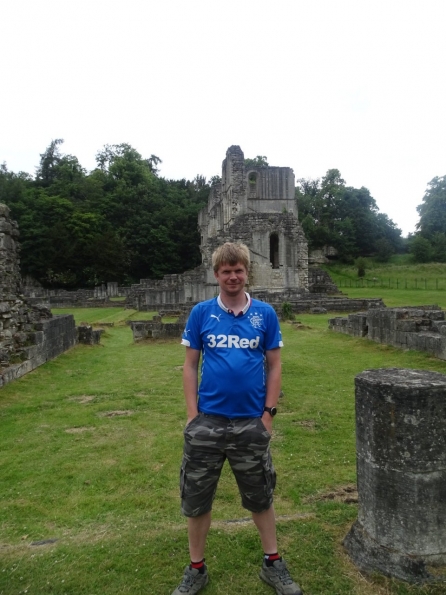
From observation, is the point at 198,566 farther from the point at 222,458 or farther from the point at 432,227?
the point at 432,227

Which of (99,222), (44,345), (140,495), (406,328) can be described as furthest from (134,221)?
(140,495)

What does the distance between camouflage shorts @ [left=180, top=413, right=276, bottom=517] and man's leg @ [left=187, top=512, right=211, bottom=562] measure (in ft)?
0.19

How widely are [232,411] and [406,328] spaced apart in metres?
10.2

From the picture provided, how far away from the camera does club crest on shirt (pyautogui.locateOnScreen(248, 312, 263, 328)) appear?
309cm

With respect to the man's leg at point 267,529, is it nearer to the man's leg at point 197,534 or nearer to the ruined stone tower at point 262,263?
the man's leg at point 197,534

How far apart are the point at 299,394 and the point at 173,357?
5.09 meters

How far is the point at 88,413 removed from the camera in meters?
7.37

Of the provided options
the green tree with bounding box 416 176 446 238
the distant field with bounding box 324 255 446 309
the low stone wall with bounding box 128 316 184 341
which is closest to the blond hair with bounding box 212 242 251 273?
the low stone wall with bounding box 128 316 184 341

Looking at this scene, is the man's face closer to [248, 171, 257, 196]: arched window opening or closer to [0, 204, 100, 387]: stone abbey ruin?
[0, 204, 100, 387]: stone abbey ruin

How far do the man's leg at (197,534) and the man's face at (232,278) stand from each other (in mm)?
1453

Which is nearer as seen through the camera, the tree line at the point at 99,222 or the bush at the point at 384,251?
the tree line at the point at 99,222

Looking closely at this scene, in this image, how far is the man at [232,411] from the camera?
2.99 metres

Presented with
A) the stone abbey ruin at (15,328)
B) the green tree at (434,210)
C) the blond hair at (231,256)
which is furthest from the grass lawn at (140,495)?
the green tree at (434,210)

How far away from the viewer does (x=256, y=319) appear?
122 inches
